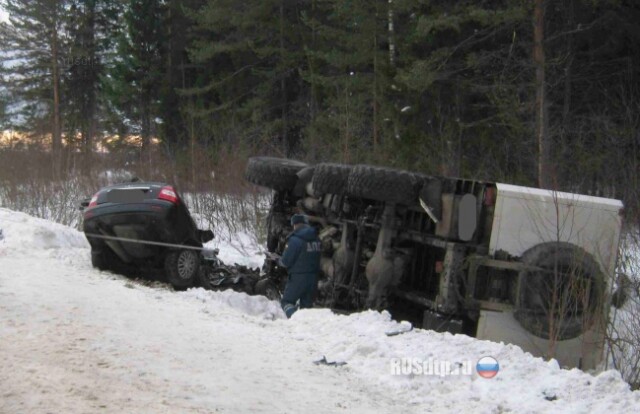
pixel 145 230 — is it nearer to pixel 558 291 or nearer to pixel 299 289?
pixel 299 289

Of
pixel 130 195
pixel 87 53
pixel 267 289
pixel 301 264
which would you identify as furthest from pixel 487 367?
pixel 87 53

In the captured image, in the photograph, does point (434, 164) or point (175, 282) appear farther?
point (434, 164)

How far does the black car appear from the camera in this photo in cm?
871

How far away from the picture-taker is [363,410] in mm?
4324

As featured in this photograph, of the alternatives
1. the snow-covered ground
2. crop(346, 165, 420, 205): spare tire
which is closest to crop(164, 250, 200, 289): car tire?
the snow-covered ground

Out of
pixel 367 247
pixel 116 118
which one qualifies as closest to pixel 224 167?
pixel 367 247

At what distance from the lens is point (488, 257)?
6.30m

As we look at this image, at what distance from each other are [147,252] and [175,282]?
536 millimetres

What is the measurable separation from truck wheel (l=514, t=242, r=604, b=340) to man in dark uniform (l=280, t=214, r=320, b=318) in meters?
2.88

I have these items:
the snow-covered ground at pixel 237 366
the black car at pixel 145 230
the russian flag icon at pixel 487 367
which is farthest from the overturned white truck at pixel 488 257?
the black car at pixel 145 230

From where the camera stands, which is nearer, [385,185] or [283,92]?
[385,185]

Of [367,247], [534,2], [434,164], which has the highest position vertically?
[534,2]

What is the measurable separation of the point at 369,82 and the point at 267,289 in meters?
12.7

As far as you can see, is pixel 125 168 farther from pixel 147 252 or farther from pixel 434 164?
pixel 147 252
